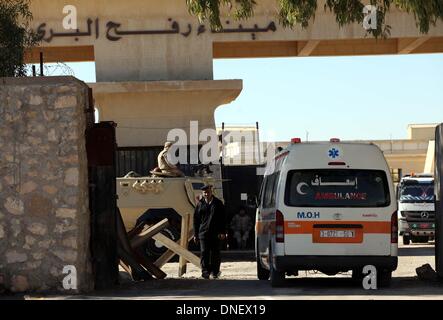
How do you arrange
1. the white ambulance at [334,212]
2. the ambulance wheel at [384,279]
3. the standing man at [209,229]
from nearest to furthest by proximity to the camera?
the white ambulance at [334,212] < the ambulance wheel at [384,279] < the standing man at [209,229]

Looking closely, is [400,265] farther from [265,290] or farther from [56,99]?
[56,99]

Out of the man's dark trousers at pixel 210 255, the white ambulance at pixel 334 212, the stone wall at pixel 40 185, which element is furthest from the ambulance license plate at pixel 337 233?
the man's dark trousers at pixel 210 255

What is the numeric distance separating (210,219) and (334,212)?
12.6 ft

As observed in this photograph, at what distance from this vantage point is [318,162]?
16.2 metres

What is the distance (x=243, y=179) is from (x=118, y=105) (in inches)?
171

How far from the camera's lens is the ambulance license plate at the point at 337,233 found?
52.3 ft

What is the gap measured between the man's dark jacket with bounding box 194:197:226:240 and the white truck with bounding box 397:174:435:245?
14.7 m

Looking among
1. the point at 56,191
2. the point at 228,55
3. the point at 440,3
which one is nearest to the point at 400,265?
the point at 440,3

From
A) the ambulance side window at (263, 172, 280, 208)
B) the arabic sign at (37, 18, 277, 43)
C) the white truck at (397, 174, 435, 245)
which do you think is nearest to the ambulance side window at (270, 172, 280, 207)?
the ambulance side window at (263, 172, 280, 208)

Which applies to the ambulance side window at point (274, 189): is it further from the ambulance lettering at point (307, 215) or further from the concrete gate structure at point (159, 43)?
the concrete gate structure at point (159, 43)

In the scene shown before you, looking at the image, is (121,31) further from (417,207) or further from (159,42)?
(417,207)

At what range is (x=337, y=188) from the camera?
16.2 meters

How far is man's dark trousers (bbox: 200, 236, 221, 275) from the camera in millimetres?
19422
